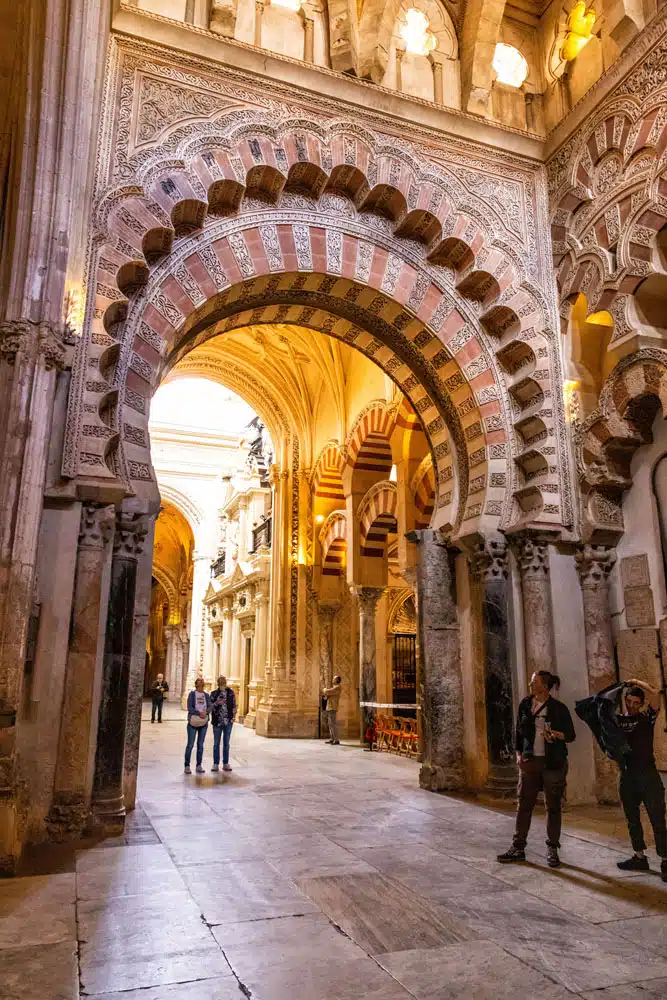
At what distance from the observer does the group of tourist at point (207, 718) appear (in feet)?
25.3

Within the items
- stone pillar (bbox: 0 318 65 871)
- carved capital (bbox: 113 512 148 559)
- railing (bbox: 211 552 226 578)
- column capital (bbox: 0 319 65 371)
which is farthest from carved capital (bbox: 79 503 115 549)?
railing (bbox: 211 552 226 578)

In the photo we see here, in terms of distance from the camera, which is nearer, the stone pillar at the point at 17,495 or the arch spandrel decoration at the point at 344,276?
the stone pillar at the point at 17,495

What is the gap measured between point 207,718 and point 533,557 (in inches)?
159

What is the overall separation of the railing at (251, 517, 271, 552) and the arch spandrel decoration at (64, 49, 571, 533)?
7305mm

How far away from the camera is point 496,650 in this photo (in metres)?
6.38

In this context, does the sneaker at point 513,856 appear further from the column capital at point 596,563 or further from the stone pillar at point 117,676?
the column capital at point 596,563

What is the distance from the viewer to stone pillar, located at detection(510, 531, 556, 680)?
20.6ft

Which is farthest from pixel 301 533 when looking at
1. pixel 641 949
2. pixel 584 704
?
pixel 641 949

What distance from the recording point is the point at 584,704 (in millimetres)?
4301

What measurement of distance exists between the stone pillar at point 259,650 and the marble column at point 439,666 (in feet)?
22.4

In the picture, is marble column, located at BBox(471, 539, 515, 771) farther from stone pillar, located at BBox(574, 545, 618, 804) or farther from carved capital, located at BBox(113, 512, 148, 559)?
carved capital, located at BBox(113, 512, 148, 559)

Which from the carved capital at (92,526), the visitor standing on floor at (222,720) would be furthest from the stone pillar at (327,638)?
the carved capital at (92,526)

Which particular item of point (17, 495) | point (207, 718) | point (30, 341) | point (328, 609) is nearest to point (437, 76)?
point (30, 341)

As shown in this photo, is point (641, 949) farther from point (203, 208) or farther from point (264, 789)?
point (203, 208)
